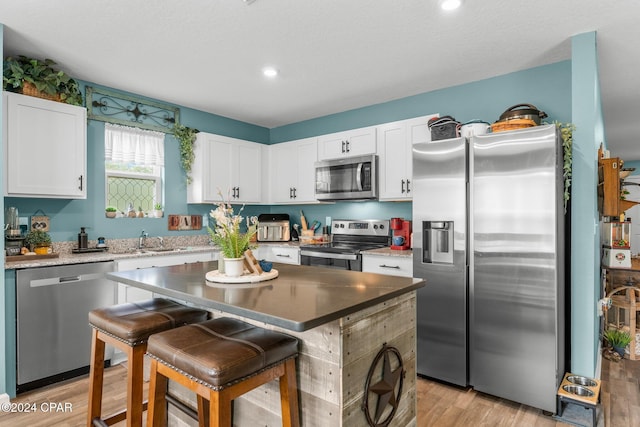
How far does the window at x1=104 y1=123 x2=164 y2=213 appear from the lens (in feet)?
12.3

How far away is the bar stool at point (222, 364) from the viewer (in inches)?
50.9

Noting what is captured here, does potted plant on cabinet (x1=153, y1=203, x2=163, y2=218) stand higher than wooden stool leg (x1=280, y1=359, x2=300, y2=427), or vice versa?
potted plant on cabinet (x1=153, y1=203, x2=163, y2=218)

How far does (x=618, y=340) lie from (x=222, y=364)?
3.94 meters

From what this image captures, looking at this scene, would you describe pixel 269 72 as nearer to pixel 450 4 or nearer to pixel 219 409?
pixel 450 4

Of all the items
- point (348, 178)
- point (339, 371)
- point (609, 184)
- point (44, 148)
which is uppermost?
point (44, 148)

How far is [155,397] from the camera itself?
155 cm

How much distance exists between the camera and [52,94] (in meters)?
3.07

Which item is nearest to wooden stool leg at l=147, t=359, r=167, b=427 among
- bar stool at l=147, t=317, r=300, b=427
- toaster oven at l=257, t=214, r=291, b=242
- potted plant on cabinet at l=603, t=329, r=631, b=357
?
bar stool at l=147, t=317, r=300, b=427

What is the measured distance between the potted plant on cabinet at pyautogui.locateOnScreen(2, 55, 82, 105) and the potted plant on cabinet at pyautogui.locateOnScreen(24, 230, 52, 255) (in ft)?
3.69

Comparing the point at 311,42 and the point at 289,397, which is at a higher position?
the point at 311,42

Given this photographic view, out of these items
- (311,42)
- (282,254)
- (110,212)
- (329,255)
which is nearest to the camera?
(311,42)

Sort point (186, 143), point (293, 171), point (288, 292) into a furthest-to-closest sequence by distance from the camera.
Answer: point (293, 171) < point (186, 143) < point (288, 292)

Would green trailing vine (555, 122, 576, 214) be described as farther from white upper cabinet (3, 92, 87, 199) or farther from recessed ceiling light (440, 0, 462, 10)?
white upper cabinet (3, 92, 87, 199)

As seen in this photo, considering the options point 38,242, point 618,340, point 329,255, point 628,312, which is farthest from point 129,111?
point 628,312
